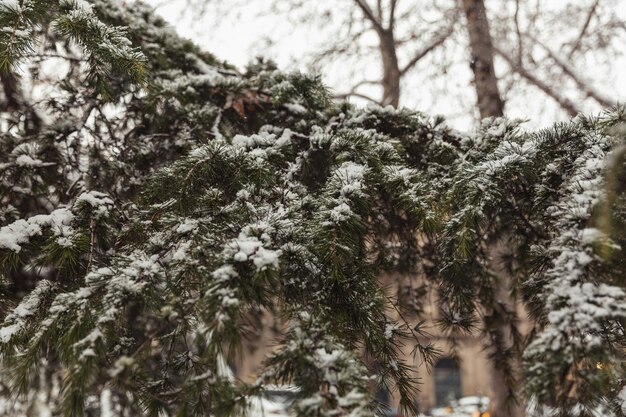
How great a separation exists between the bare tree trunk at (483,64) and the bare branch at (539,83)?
0.64 m

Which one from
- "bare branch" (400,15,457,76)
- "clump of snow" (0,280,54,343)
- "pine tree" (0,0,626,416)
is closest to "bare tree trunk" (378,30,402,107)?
"bare branch" (400,15,457,76)

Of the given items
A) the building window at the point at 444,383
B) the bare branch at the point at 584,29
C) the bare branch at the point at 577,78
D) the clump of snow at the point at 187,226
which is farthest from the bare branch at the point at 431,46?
the building window at the point at 444,383

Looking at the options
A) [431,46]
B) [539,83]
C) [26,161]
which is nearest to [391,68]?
[431,46]

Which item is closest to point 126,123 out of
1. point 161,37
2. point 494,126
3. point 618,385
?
point 161,37

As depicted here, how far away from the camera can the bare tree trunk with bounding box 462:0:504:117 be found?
13.3 feet

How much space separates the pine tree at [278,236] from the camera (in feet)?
3.72

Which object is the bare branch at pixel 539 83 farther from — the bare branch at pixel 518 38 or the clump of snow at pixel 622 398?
the clump of snow at pixel 622 398

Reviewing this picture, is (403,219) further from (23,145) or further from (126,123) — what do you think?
Result: (23,145)

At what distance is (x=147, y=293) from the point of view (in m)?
1.33

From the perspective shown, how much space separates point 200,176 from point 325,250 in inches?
22.6

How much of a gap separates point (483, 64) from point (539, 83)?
1.16 m

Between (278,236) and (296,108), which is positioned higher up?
(296,108)

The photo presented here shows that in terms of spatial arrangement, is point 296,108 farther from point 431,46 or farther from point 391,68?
point 431,46

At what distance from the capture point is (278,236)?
4.63 feet
